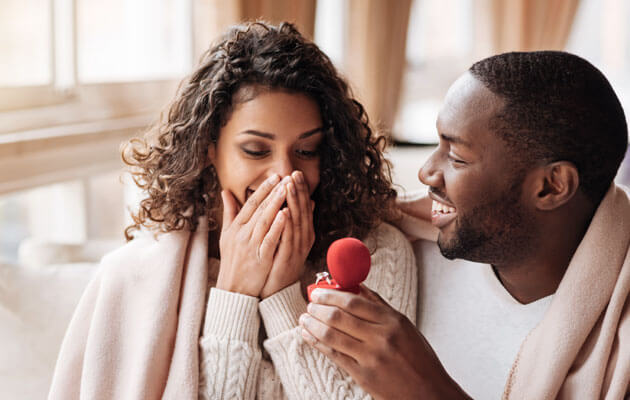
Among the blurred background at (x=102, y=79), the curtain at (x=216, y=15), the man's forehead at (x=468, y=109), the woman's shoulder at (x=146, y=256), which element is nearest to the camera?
the man's forehead at (x=468, y=109)

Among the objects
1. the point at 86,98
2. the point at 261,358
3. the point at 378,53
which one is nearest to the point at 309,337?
the point at 261,358

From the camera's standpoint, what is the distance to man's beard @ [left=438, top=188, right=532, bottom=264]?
1202 millimetres

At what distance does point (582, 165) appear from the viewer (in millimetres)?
1170

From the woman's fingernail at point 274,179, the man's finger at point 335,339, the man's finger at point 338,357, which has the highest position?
the woman's fingernail at point 274,179

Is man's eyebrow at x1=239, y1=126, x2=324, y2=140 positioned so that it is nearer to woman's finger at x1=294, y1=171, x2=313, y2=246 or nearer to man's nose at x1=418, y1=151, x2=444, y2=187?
woman's finger at x1=294, y1=171, x2=313, y2=246

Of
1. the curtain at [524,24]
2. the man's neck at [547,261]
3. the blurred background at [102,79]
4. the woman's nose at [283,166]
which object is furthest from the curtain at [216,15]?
the curtain at [524,24]

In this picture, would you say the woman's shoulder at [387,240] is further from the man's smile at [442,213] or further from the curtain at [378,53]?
the curtain at [378,53]

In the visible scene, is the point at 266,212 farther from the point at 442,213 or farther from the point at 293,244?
the point at 442,213

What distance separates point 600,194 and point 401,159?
173 cm

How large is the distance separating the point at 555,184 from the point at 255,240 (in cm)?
57

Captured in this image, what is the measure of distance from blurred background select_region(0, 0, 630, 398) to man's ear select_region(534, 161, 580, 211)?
68cm

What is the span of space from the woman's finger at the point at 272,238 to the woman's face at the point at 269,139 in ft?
0.28

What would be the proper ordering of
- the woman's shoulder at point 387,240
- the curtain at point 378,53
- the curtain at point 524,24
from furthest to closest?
1. the curtain at point 524,24
2. the curtain at point 378,53
3. the woman's shoulder at point 387,240

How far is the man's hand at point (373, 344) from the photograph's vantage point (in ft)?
3.51
